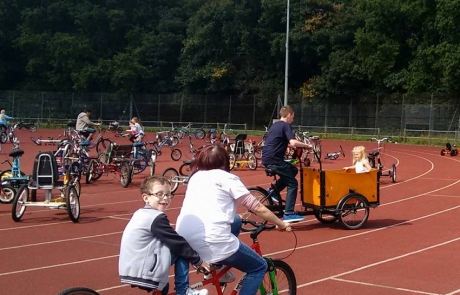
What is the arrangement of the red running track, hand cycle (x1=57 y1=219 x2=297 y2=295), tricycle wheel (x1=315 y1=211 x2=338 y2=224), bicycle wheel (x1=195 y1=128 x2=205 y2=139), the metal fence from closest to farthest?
hand cycle (x1=57 y1=219 x2=297 y2=295) → the red running track → tricycle wheel (x1=315 y1=211 x2=338 y2=224) → bicycle wheel (x1=195 y1=128 x2=205 y2=139) → the metal fence

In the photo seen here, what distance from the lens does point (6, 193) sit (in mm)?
14453

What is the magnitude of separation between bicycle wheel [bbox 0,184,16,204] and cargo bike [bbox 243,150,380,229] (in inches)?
210

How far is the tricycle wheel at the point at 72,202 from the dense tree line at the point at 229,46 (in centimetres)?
3608

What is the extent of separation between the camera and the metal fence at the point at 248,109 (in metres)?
45.1

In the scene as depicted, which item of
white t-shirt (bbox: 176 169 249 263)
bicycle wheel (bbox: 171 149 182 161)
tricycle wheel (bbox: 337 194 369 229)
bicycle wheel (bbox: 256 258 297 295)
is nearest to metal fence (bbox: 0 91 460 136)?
bicycle wheel (bbox: 171 149 182 161)

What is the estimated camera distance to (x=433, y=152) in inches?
1341

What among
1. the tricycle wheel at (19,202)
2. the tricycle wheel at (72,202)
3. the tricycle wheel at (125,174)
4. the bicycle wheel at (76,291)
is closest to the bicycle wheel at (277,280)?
the bicycle wheel at (76,291)

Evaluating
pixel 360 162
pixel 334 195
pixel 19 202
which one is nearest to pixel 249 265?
pixel 334 195

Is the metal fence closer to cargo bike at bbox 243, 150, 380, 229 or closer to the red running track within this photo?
the red running track

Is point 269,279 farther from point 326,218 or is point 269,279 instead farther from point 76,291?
point 326,218

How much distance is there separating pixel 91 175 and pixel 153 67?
4375cm

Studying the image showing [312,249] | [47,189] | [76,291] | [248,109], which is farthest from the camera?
[248,109]

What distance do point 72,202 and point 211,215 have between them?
7.47m

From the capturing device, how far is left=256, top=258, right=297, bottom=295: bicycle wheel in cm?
579
